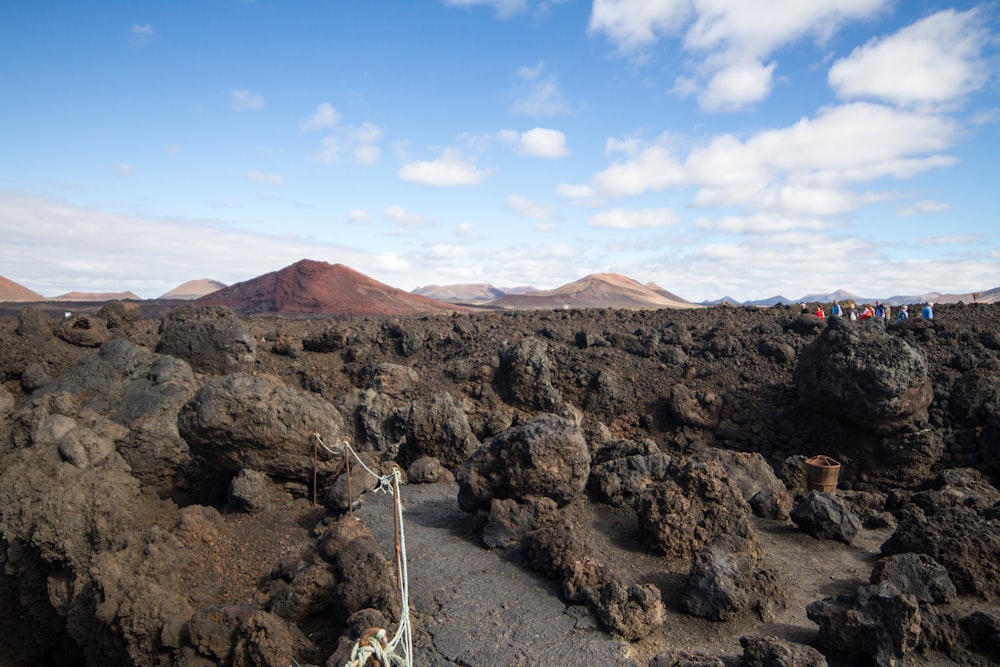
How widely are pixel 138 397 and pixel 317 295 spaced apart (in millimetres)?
45506

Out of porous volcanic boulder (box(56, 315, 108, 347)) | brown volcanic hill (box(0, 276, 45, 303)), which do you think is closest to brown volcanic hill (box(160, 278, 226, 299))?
brown volcanic hill (box(0, 276, 45, 303))

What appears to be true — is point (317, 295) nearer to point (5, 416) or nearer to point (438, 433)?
point (5, 416)

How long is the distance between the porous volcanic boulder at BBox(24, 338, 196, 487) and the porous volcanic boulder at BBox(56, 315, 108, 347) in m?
4.75

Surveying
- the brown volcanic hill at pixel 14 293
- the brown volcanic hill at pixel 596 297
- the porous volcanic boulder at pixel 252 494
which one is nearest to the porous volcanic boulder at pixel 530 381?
the porous volcanic boulder at pixel 252 494

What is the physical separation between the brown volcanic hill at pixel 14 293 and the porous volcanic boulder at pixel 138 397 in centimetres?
8041

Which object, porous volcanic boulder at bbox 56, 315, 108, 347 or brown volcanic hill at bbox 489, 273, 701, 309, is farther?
brown volcanic hill at bbox 489, 273, 701, 309

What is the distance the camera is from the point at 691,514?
7.65 meters

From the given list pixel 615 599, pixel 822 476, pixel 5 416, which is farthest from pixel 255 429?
pixel 822 476

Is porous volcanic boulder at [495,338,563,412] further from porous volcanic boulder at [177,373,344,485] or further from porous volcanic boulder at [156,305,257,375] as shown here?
porous volcanic boulder at [156,305,257,375]

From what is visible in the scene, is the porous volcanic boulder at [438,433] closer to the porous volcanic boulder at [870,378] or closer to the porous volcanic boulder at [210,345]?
Result: the porous volcanic boulder at [210,345]

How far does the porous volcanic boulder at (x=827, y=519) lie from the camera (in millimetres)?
8180

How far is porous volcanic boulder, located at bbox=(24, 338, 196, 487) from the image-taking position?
9656 mm

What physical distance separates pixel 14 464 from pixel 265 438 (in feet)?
10.5

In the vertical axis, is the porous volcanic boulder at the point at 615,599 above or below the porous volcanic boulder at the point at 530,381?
below
